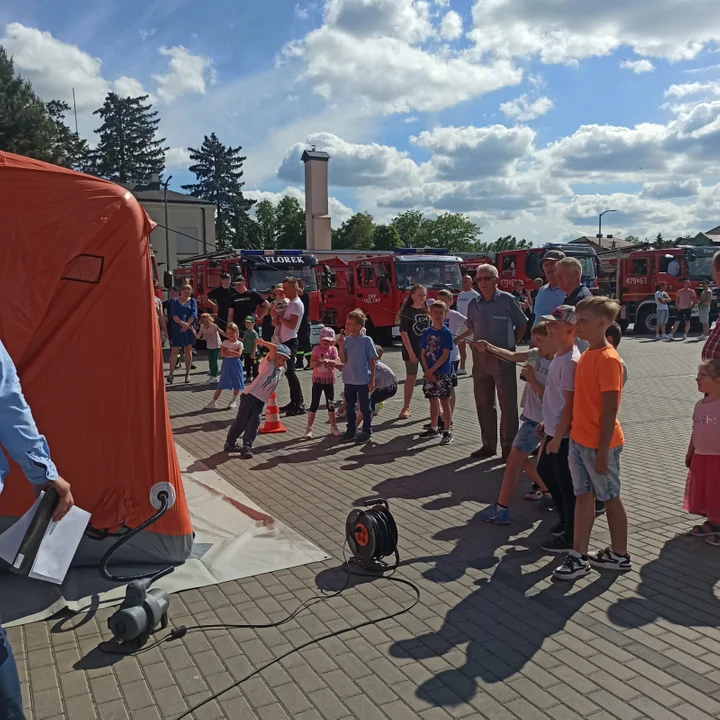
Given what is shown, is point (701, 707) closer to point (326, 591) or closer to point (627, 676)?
point (627, 676)

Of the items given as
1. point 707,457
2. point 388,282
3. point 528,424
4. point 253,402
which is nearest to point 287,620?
point 528,424

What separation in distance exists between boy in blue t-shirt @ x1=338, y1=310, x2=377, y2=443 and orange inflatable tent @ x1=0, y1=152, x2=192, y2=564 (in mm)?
3846

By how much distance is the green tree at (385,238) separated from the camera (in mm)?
77625

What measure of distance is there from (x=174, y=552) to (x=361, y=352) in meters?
4.09

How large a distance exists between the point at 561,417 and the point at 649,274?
21615 mm

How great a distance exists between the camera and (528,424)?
544cm

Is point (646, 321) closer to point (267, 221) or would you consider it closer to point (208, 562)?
point (208, 562)

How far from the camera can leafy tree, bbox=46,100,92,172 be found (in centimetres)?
4431

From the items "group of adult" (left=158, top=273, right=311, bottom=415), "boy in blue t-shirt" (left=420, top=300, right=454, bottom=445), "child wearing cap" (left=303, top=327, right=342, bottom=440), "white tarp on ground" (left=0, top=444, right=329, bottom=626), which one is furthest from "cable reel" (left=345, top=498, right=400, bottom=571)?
"group of adult" (left=158, top=273, right=311, bottom=415)

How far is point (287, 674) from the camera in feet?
11.0

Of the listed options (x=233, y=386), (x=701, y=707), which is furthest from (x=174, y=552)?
(x=233, y=386)

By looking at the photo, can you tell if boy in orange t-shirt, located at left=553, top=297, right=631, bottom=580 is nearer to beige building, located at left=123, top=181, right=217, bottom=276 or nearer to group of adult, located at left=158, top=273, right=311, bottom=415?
group of adult, located at left=158, top=273, right=311, bottom=415

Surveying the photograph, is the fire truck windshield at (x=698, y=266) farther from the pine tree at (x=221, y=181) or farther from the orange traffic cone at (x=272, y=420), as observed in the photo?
the pine tree at (x=221, y=181)

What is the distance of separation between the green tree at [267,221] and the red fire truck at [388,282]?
62686mm
